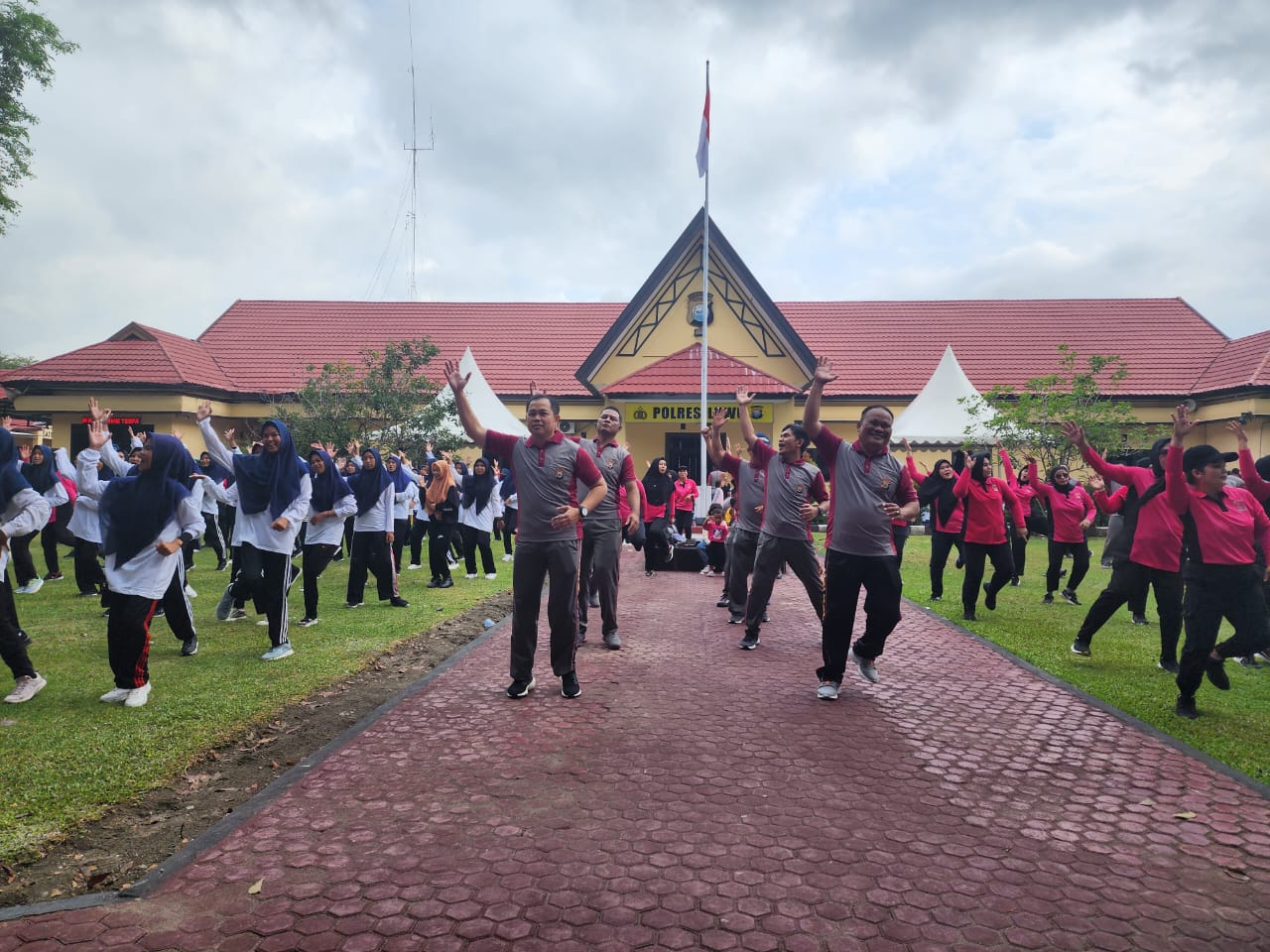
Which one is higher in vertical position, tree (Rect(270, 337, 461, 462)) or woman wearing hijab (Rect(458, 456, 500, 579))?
tree (Rect(270, 337, 461, 462))

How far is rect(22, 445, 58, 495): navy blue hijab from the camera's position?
11.0 metres

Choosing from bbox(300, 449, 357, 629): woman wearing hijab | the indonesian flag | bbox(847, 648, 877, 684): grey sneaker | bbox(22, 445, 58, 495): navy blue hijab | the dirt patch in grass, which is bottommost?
the dirt patch in grass

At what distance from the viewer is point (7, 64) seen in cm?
2108

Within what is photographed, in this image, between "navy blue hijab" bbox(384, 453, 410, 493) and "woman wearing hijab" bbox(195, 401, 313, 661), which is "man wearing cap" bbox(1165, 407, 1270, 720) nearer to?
"woman wearing hijab" bbox(195, 401, 313, 661)

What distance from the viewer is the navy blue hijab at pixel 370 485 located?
10.0m

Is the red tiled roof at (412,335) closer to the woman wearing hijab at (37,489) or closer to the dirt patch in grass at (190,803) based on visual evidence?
the woman wearing hijab at (37,489)

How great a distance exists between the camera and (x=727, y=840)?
371cm

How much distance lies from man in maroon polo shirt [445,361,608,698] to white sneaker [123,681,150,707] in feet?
8.88

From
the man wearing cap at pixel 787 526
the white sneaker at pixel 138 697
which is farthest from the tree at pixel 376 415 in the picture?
the white sneaker at pixel 138 697

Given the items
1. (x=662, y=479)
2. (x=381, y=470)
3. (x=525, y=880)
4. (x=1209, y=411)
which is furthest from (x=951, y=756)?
(x=1209, y=411)

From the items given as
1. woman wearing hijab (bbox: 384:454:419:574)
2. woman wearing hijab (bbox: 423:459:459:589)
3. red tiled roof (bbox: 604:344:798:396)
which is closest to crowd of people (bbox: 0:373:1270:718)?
woman wearing hijab (bbox: 423:459:459:589)

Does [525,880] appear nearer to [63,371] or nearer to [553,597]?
[553,597]

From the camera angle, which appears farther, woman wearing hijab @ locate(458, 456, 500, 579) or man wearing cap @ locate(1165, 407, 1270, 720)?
woman wearing hijab @ locate(458, 456, 500, 579)

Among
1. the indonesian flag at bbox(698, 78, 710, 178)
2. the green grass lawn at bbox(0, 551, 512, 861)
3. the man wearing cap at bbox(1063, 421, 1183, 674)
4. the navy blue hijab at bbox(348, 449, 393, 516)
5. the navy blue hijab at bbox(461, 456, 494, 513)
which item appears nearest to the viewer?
the green grass lawn at bbox(0, 551, 512, 861)
